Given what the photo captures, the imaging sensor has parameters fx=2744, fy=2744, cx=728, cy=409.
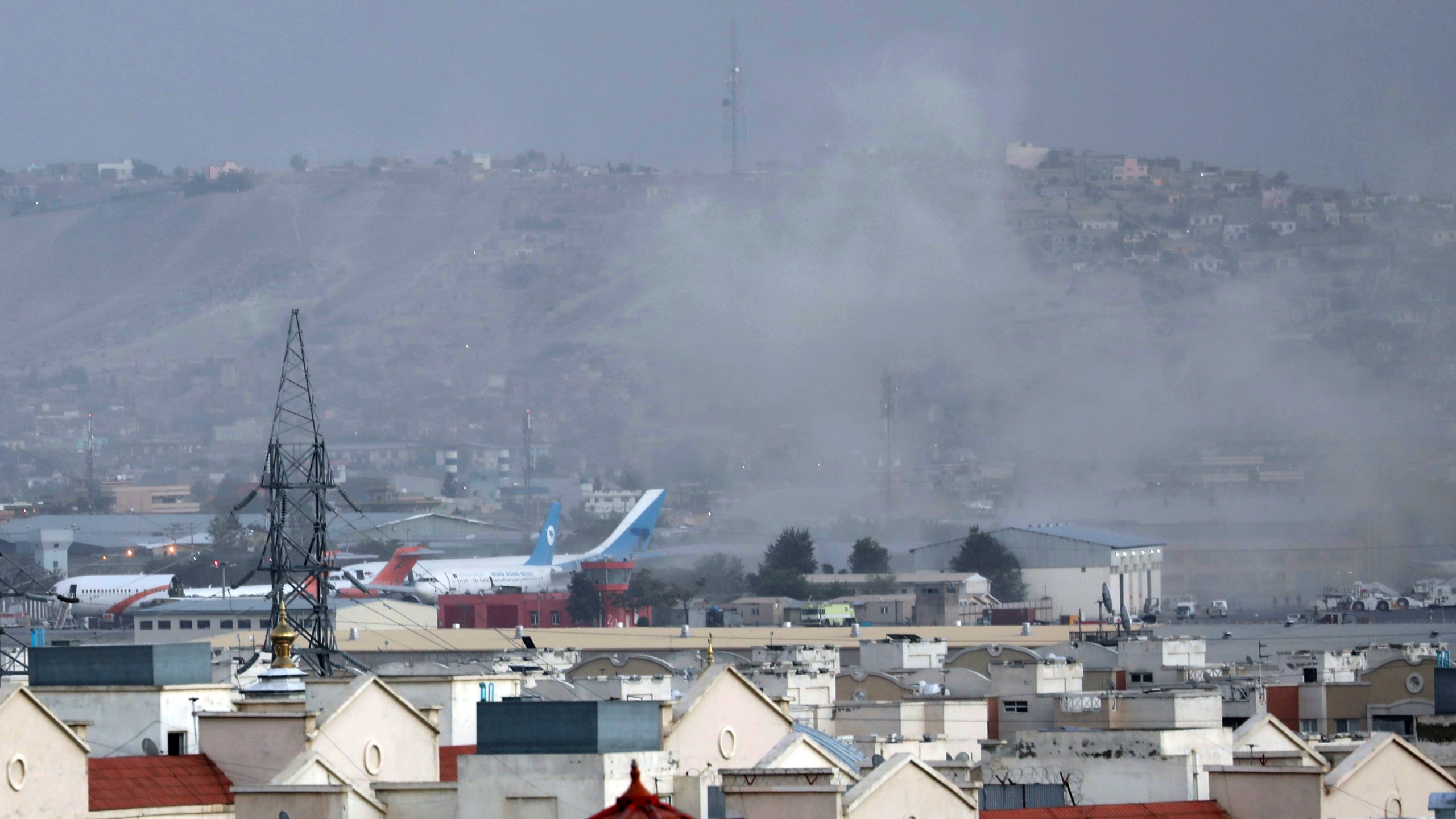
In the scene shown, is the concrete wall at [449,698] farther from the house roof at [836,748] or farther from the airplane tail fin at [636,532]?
the airplane tail fin at [636,532]

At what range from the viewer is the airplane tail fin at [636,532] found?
159875 millimetres

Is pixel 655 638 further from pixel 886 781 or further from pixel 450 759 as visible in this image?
pixel 886 781

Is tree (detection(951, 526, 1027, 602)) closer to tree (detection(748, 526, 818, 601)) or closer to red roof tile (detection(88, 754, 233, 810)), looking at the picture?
tree (detection(748, 526, 818, 601))

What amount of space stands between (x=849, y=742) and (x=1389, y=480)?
152m

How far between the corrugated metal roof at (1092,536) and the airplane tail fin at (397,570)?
28.1 m

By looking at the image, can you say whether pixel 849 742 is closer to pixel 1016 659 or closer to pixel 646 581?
pixel 1016 659

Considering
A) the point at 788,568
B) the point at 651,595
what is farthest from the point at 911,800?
the point at 788,568

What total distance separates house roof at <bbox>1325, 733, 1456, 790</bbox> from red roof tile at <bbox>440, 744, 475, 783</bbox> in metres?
6.11

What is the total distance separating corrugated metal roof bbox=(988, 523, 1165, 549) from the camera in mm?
127750

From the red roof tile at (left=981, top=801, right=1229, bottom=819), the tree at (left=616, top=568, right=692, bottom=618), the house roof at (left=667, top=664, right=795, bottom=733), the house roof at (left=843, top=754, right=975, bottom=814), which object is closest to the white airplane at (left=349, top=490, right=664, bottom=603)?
the tree at (left=616, top=568, right=692, bottom=618)

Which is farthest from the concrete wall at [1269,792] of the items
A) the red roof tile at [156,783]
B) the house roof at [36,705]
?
the house roof at [36,705]

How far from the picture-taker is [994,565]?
127 m

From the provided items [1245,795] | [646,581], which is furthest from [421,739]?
[646,581]

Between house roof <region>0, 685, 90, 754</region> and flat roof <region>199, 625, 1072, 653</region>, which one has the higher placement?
house roof <region>0, 685, 90, 754</region>
